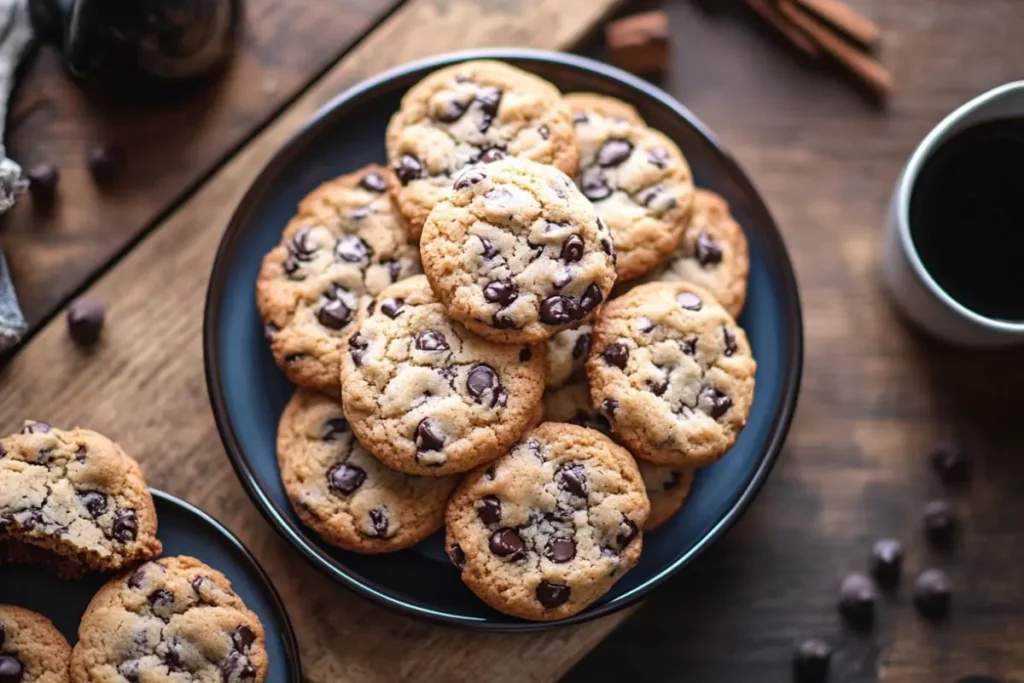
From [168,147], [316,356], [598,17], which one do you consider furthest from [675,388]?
[168,147]

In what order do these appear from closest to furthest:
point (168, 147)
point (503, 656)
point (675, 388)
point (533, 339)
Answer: point (533, 339)
point (675, 388)
point (503, 656)
point (168, 147)

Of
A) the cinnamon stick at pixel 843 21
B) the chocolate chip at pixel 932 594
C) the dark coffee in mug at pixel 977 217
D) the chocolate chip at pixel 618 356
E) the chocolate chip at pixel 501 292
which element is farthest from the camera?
the cinnamon stick at pixel 843 21

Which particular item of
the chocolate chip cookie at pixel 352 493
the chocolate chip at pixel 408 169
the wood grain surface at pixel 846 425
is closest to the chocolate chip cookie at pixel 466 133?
the chocolate chip at pixel 408 169

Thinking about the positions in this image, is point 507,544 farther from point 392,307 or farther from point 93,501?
point 93,501

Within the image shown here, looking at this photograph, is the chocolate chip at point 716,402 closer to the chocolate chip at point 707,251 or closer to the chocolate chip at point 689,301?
the chocolate chip at point 689,301

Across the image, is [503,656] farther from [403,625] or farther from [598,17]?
[598,17]

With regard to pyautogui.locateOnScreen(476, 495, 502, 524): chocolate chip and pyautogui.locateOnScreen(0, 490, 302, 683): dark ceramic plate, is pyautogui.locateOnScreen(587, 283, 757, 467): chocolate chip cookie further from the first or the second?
pyautogui.locateOnScreen(0, 490, 302, 683): dark ceramic plate
